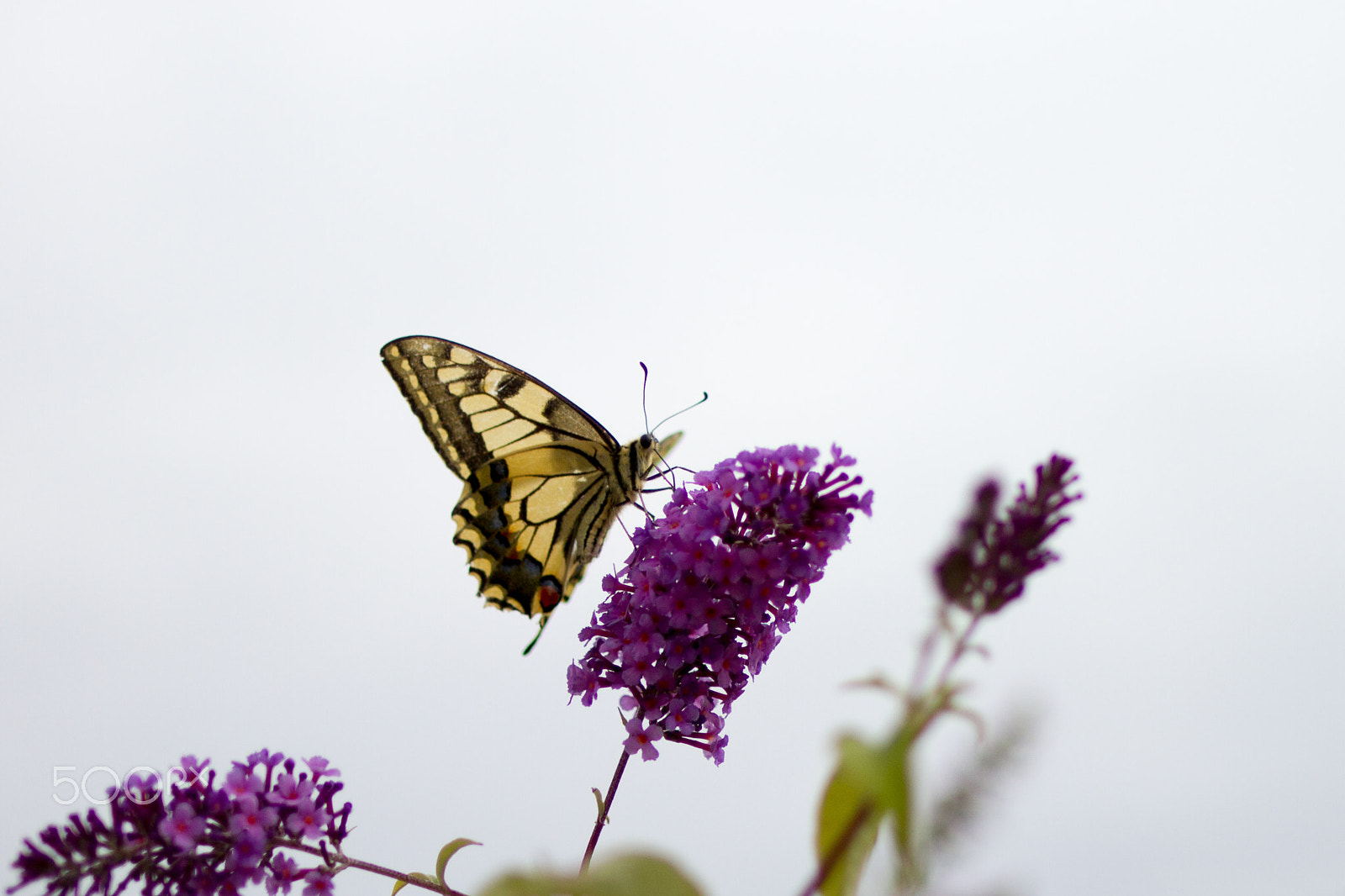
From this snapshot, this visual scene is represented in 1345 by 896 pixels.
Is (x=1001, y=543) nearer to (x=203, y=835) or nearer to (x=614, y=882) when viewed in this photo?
(x=614, y=882)

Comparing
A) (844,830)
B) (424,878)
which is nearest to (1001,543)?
(844,830)

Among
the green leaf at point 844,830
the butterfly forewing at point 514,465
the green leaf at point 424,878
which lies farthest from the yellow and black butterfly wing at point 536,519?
the green leaf at point 844,830

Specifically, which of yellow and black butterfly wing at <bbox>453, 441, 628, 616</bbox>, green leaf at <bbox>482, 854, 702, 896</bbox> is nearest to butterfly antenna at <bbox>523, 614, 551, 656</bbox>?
yellow and black butterfly wing at <bbox>453, 441, 628, 616</bbox>

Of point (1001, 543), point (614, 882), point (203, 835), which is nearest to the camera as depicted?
point (614, 882)

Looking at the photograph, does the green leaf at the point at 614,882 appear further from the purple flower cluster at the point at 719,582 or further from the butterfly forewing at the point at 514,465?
the butterfly forewing at the point at 514,465

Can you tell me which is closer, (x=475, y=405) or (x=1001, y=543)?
(x=1001, y=543)

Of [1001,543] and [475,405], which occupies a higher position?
[475,405]

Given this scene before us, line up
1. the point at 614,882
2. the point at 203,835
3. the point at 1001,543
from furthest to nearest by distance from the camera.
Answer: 1. the point at 203,835
2. the point at 1001,543
3. the point at 614,882
